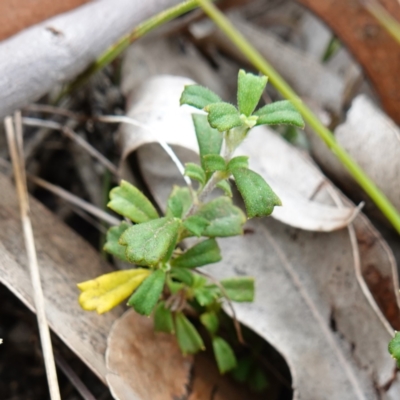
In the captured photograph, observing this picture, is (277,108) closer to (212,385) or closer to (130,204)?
(130,204)

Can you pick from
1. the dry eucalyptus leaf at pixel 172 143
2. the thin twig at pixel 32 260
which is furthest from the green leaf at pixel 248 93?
the thin twig at pixel 32 260

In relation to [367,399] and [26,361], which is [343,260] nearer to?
[367,399]

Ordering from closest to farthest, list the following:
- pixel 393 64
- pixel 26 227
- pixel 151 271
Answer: pixel 151 271
pixel 26 227
pixel 393 64

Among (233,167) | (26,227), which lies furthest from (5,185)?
(233,167)

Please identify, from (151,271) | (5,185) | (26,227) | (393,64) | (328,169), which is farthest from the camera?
(393,64)

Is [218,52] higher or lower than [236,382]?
higher

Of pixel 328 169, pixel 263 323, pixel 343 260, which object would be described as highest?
pixel 328 169

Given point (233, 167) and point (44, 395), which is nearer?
point (233, 167)
